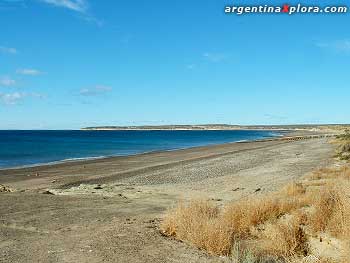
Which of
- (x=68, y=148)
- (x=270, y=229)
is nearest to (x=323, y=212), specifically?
(x=270, y=229)

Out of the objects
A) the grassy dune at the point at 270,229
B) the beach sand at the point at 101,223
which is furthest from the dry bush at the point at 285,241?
the beach sand at the point at 101,223

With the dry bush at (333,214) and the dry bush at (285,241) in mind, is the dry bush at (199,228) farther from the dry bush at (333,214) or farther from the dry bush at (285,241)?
the dry bush at (333,214)

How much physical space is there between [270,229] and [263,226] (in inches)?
32.2

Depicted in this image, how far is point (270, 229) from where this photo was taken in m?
9.52

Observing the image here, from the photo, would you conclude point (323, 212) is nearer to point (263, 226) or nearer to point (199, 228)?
point (263, 226)

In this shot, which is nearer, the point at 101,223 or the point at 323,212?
the point at 323,212

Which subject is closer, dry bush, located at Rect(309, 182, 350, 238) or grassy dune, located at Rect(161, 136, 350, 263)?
grassy dune, located at Rect(161, 136, 350, 263)

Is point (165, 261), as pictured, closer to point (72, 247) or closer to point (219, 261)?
point (219, 261)

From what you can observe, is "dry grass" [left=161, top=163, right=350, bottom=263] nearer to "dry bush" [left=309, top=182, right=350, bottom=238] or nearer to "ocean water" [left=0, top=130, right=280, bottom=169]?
"dry bush" [left=309, top=182, right=350, bottom=238]

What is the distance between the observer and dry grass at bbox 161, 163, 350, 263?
28.6ft

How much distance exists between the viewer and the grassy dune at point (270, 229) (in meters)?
8.48

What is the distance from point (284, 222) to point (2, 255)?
5.37 metres

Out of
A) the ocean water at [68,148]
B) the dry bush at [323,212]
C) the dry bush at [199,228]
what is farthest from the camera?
the ocean water at [68,148]

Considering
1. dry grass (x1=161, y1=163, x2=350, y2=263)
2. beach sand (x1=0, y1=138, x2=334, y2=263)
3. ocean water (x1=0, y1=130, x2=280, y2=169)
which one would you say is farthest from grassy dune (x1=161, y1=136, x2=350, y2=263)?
ocean water (x1=0, y1=130, x2=280, y2=169)
